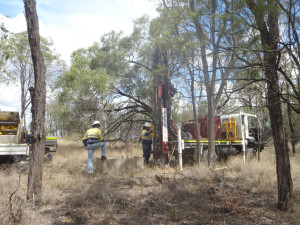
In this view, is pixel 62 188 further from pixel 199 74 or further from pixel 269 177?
pixel 269 177

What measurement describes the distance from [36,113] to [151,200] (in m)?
2.81

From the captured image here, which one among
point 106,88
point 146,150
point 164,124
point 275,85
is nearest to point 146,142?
point 146,150

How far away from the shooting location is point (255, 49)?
4.84 metres

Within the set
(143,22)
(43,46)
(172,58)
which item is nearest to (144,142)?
(172,58)

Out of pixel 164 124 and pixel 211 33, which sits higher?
pixel 211 33

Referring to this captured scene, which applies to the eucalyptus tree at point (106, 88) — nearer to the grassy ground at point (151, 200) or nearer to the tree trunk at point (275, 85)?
the grassy ground at point (151, 200)

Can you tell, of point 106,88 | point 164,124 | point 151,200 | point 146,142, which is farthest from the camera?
point 106,88

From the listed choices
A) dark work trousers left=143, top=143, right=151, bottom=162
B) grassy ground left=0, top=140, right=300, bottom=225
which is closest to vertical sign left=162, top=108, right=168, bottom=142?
dark work trousers left=143, top=143, right=151, bottom=162

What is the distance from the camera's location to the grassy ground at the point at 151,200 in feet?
14.9

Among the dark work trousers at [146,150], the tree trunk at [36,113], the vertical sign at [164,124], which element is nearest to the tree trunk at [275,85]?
the tree trunk at [36,113]

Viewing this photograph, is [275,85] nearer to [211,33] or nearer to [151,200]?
[211,33]

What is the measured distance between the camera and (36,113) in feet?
16.9

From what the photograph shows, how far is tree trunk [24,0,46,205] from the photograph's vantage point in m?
5.04

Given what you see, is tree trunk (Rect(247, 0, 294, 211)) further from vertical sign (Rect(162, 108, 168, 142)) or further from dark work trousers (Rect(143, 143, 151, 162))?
dark work trousers (Rect(143, 143, 151, 162))
